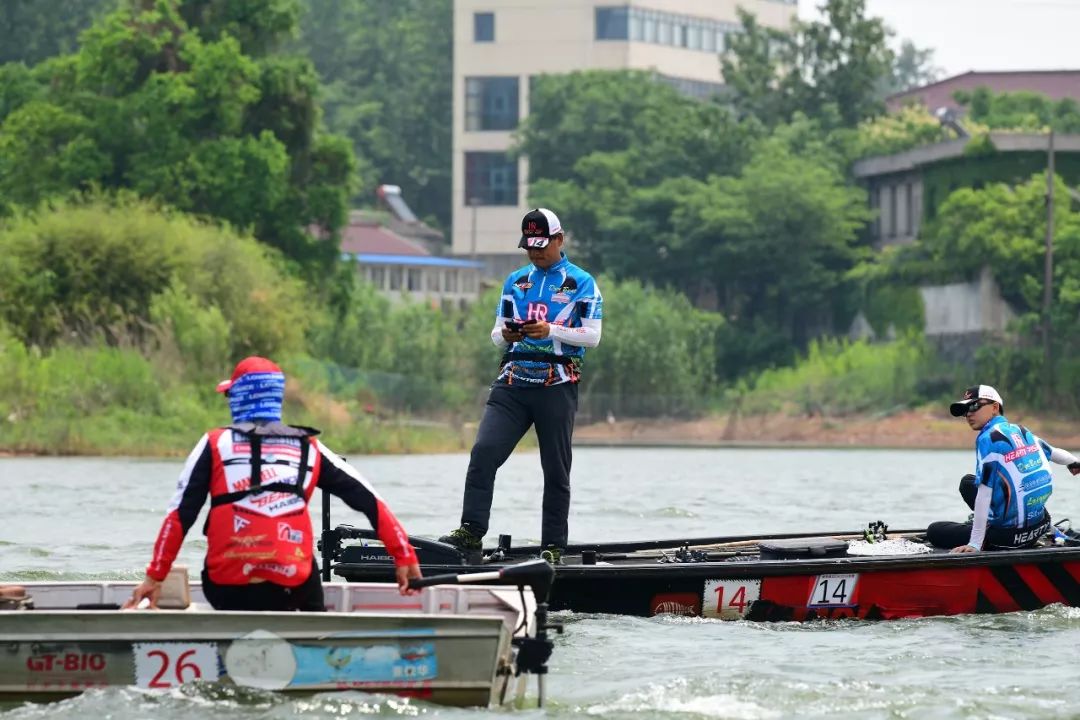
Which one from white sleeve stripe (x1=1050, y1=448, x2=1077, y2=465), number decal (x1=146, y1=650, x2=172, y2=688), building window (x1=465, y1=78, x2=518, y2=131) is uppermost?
building window (x1=465, y1=78, x2=518, y2=131)

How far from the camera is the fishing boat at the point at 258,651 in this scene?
1049cm

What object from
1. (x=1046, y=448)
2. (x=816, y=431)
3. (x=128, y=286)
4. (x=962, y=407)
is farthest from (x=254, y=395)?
(x=816, y=431)

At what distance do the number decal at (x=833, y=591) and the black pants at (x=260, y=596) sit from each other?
16.0 ft

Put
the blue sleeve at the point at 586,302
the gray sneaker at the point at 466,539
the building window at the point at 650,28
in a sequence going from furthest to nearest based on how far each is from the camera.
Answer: the building window at the point at 650,28
the gray sneaker at the point at 466,539
the blue sleeve at the point at 586,302

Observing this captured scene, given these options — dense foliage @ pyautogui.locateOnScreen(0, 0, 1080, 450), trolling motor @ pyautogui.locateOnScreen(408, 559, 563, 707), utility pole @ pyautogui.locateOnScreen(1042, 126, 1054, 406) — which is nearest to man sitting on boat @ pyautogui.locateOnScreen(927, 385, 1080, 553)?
trolling motor @ pyautogui.locateOnScreen(408, 559, 563, 707)

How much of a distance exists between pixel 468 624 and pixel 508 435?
4169mm

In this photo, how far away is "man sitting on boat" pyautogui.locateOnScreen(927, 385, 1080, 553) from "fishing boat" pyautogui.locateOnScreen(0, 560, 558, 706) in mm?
5285

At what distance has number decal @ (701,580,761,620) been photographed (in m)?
14.6

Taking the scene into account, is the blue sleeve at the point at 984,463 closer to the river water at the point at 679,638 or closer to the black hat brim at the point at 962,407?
the black hat brim at the point at 962,407

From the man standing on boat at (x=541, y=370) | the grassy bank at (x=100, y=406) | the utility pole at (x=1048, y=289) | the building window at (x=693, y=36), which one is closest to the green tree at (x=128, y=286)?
the grassy bank at (x=100, y=406)

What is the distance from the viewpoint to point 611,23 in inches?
4161

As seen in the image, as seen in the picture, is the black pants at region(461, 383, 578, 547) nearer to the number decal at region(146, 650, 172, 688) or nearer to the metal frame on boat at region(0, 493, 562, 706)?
the metal frame on boat at region(0, 493, 562, 706)

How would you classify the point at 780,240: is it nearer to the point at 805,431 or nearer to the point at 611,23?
the point at 805,431

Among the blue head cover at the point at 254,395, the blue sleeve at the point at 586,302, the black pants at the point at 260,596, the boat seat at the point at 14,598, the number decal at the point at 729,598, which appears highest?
the blue sleeve at the point at 586,302
